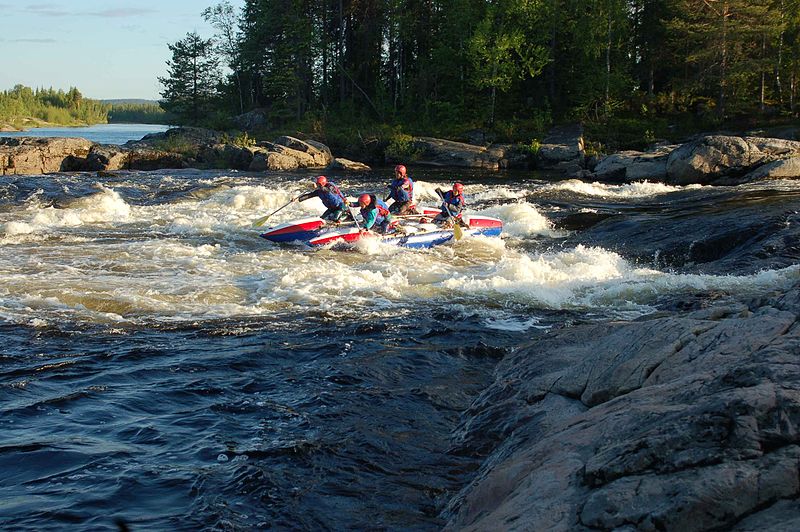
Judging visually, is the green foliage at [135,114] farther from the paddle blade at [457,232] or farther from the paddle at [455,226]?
the paddle blade at [457,232]

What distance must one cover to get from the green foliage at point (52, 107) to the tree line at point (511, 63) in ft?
233

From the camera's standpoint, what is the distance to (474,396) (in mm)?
6555

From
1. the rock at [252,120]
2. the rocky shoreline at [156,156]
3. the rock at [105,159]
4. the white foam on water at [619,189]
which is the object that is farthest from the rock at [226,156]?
the white foam on water at [619,189]

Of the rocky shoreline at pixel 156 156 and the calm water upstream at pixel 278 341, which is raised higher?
the rocky shoreline at pixel 156 156

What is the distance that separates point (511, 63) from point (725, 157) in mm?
16352

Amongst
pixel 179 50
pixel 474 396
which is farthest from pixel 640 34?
pixel 474 396

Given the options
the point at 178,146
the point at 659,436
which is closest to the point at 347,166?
the point at 178,146

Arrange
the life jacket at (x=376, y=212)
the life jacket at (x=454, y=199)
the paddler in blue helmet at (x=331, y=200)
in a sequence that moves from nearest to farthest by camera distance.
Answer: the life jacket at (x=376, y=212)
the paddler in blue helmet at (x=331, y=200)
the life jacket at (x=454, y=199)

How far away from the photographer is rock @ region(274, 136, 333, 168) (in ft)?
104

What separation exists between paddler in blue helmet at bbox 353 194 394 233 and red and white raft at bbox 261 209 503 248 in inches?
8.4

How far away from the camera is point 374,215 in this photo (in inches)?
563

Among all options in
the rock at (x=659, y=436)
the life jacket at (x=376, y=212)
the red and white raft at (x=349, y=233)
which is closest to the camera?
the rock at (x=659, y=436)

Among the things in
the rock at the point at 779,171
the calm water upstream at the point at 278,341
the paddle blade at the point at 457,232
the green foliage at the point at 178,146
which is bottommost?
the calm water upstream at the point at 278,341

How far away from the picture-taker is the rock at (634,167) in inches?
952
